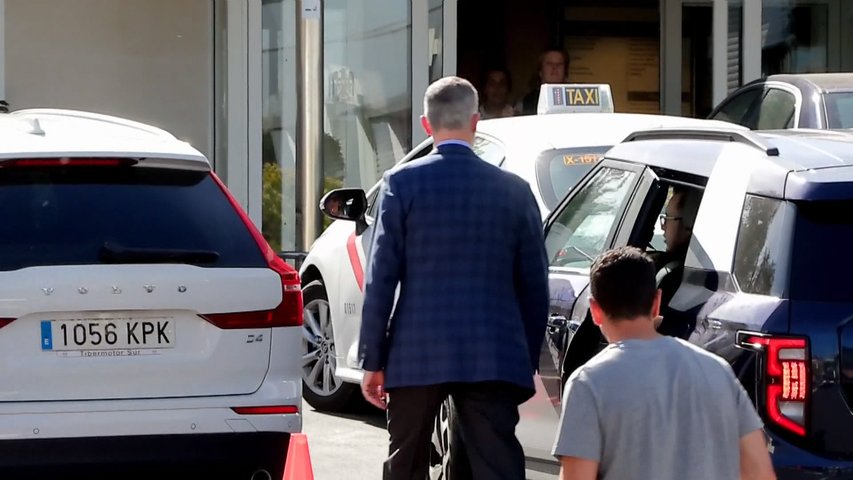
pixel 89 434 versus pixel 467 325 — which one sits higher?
pixel 467 325

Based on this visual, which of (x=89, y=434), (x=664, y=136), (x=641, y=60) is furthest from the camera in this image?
(x=641, y=60)

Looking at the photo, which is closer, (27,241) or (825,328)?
(825,328)

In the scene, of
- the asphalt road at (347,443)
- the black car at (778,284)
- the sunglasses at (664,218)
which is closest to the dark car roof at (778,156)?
the black car at (778,284)

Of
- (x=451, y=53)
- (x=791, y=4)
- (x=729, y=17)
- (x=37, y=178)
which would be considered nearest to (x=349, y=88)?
(x=451, y=53)

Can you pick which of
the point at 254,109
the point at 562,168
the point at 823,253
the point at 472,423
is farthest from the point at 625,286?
the point at 254,109

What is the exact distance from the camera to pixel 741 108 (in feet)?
36.2

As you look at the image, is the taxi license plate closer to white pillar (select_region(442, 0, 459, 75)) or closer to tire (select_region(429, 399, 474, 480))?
tire (select_region(429, 399, 474, 480))

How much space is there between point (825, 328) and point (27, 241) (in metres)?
2.86

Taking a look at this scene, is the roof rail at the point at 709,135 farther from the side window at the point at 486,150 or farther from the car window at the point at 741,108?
the car window at the point at 741,108

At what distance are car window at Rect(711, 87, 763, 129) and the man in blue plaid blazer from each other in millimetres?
6011

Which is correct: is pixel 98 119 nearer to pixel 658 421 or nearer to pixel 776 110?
pixel 658 421

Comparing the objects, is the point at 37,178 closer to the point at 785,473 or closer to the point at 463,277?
the point at 463,277

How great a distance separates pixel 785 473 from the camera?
4.20m

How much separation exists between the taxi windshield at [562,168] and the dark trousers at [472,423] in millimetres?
2525
